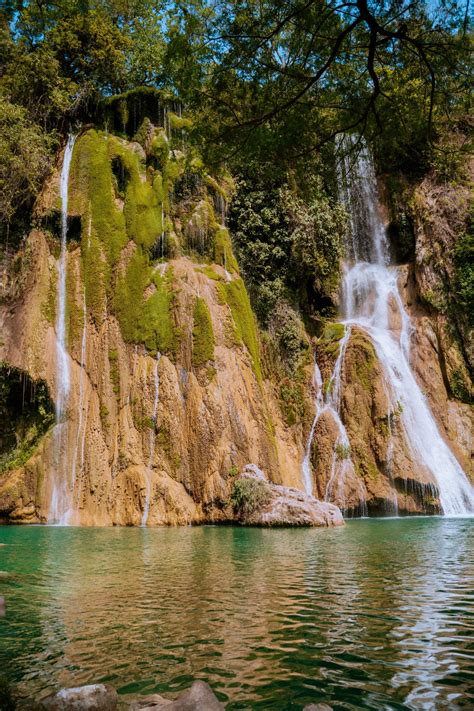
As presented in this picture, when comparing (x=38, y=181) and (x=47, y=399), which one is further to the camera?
(x=38, y=181)

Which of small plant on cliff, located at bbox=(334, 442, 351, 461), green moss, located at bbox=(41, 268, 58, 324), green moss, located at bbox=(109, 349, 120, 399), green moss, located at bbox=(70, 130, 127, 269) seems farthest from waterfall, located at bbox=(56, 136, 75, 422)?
small plant on cliff, located at bbox=(334, 442, 351, 461)

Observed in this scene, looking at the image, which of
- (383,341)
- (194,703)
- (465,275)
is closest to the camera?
(194,703)

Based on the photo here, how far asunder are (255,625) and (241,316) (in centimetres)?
1842

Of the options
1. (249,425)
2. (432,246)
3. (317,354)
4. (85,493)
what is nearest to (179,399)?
(249,425)

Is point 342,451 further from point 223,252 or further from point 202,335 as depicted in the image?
point 223,252

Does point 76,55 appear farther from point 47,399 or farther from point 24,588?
point 24,588

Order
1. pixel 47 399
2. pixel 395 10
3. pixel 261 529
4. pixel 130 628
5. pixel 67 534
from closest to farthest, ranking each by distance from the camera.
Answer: pixel 130 628 → pixel 395 10 → pixel 67 534 → pixel 261 529 → pixel 47 399

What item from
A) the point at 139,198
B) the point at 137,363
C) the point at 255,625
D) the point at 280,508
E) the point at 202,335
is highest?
the point at 139,198

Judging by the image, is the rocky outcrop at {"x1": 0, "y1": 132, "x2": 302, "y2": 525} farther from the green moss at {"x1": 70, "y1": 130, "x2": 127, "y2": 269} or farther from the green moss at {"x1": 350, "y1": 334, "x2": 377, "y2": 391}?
the green moss at {"x1": 350, "y1": 334, "x2": 377, "y2": 391}

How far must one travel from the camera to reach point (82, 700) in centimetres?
325

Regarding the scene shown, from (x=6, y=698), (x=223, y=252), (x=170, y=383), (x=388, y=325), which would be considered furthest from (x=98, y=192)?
(x=6, y=698)

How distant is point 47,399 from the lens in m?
21.2

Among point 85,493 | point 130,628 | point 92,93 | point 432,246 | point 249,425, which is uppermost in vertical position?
point 92,93

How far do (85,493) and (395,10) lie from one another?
56.4 feet
